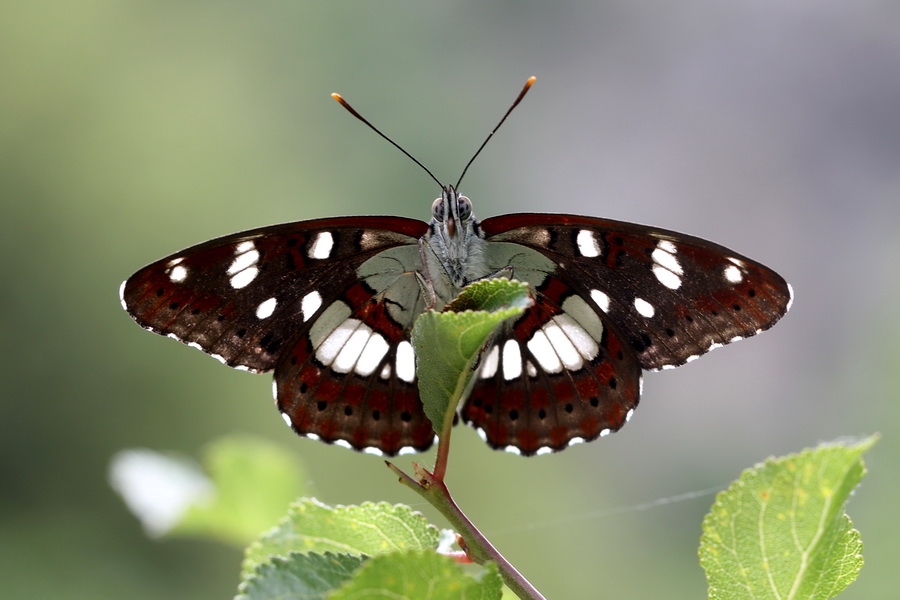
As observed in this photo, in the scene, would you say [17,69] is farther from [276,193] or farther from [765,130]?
[765,130]

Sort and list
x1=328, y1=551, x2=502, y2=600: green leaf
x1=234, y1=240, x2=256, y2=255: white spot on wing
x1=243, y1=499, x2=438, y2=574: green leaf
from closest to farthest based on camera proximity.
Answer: x1=328, y1=551, x2=502, y2=600: green leaf < x1=243, y1=499, x2=438, y2=574: green leaf < x1=234, y1=240, x2=256, y2=255: white spot on wing

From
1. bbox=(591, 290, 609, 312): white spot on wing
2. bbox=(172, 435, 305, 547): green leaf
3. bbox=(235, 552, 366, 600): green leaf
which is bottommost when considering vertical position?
bbox=(235, 552, 366, 600): green leaf

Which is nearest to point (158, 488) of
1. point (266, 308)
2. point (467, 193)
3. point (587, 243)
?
point (266, 308)

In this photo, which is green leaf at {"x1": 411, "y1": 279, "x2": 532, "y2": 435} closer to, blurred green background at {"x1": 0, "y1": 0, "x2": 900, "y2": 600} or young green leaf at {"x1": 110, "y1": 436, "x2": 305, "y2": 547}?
young green leaf at {"x1": 110, "y1": 436, "x2": 305, "y2": 547}

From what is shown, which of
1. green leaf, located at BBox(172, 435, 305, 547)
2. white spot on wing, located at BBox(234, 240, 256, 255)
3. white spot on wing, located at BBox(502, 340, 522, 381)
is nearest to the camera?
green leaf, located at BBox(172, 435, 305, 547)

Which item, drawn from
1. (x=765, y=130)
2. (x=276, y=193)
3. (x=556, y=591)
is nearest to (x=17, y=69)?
(x=276, y=193)

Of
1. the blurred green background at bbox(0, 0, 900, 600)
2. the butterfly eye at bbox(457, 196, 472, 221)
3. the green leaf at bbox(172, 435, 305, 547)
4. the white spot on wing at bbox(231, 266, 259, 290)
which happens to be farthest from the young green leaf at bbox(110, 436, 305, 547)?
the blurred green background at bbox(0, 0, 900, 600)
